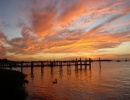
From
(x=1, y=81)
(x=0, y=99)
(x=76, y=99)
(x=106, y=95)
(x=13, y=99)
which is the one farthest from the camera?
(x=106, y=95)

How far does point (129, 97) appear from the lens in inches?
1367

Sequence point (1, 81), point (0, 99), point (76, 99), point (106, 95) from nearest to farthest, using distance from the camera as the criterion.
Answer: point (0, 99), point (1, 81), point (76, 99), point (106, 95)

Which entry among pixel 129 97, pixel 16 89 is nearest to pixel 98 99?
pixel 129 97

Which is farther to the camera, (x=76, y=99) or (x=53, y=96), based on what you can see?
(x=53, y=96)

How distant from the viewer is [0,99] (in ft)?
88.8

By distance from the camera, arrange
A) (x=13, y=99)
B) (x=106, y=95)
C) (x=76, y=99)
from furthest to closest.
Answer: (x=106, y=95) → (x=76, y=99) → (x=13, y=99)

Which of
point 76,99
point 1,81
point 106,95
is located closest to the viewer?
point 1,81

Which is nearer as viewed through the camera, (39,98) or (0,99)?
(0,99)

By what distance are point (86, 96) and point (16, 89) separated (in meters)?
13.2

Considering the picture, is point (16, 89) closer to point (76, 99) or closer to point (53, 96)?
point (53, 96)

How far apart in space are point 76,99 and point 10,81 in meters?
12.2

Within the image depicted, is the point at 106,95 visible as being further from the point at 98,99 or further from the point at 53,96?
the point at 53,96

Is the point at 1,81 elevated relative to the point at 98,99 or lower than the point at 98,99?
elevated

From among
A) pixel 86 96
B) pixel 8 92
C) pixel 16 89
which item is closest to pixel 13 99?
pixel 8 92
